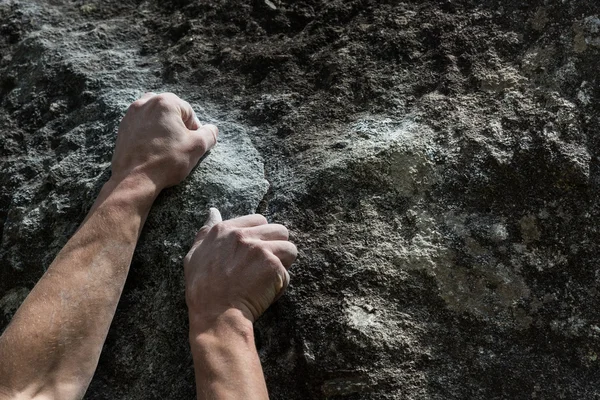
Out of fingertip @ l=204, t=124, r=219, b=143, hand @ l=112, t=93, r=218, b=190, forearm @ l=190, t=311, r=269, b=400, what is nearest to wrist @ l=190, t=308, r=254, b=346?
forearm @ l=190, t=311, r=269, b=400

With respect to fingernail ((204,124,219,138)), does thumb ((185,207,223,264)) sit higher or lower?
lower

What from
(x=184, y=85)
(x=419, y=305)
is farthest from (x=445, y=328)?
(x=184, y=85)

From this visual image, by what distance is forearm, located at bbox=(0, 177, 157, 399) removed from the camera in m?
1.57

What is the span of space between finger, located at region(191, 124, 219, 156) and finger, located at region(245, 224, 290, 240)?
27cm

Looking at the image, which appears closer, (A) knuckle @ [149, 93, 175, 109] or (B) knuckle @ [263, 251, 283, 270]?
(B) knuckle @ [263, 251, 283, 270]

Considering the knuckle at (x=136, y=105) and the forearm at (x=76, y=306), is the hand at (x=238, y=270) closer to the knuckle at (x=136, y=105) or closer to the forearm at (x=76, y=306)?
the forearm at (x=76, y=306)

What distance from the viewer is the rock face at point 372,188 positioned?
1.54 m

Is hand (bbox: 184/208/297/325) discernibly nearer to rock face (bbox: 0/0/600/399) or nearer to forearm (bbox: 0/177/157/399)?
rock face (bbox: 0/0/600/399)

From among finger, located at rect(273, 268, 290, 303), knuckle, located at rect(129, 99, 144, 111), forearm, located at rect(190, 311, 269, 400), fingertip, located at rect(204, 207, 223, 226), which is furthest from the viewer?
knuckle, located at rect(129, 99, 144, 111)

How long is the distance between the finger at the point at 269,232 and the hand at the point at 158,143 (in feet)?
0.81

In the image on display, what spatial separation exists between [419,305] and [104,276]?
0.68m

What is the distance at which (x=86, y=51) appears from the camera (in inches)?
83.9

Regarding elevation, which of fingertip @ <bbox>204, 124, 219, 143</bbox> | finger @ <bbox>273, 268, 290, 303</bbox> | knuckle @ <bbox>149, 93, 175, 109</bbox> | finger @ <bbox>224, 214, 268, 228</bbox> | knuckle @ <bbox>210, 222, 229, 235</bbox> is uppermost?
knuckle @ <bbox>149, 93, 175, 109</bbox>

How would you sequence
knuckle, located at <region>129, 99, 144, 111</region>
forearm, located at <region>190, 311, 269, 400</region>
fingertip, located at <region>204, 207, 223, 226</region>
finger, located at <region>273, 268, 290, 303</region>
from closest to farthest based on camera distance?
forearm, located at <region>190, 311, 269, 400</region> → finger, located at <region>273, 268, 290, 303</region> → fingertip, located at <region>204, 207, 223, 226</region> → knuckle, located at <region>129, 99, 144, 111</region>
